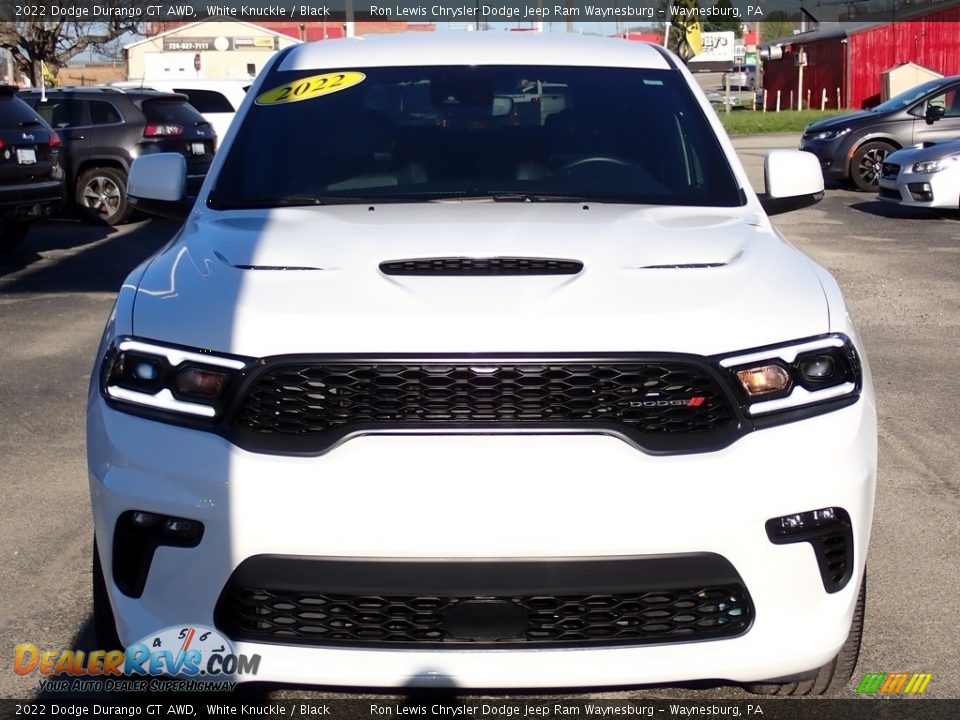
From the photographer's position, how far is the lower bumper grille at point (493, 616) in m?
2.60

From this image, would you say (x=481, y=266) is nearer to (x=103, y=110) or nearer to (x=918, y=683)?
(x=918, y=683)

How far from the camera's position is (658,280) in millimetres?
2896

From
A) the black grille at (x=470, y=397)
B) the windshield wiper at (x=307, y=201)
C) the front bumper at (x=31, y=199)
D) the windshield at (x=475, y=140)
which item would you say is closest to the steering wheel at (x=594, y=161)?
the windshield at (x=475, y=140)

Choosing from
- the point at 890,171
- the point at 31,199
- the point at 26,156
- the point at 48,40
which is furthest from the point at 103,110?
the point at 48,40

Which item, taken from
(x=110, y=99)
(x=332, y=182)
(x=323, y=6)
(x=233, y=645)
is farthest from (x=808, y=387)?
(x=323, y=6)

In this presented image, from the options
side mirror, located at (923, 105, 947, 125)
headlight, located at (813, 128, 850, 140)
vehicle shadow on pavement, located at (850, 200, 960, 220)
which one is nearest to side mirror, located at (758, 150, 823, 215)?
vehicle shadow on pavement, located at (850, 200, 960, 220)

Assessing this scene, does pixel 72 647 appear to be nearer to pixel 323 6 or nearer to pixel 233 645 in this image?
pixel 233 645

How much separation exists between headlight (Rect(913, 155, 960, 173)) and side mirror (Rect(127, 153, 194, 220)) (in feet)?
40.6

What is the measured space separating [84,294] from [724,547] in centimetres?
899

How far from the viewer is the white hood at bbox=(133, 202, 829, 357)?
2668 mm

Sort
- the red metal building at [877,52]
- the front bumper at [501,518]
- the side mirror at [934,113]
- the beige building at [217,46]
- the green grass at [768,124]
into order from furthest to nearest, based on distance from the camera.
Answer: the beige building at [217,46]
the red metal building at [877,52]
the green grass at [768,124]
the side mirror at [934,113]
the front bumper at [501,518]

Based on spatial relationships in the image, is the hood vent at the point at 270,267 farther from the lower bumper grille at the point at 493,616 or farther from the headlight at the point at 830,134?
the headlight at the point at 830,134

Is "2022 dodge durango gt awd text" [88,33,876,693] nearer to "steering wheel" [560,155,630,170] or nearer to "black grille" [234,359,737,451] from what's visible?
"black grille" [234,359,737,451]

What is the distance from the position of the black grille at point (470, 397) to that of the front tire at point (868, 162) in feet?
57.1
